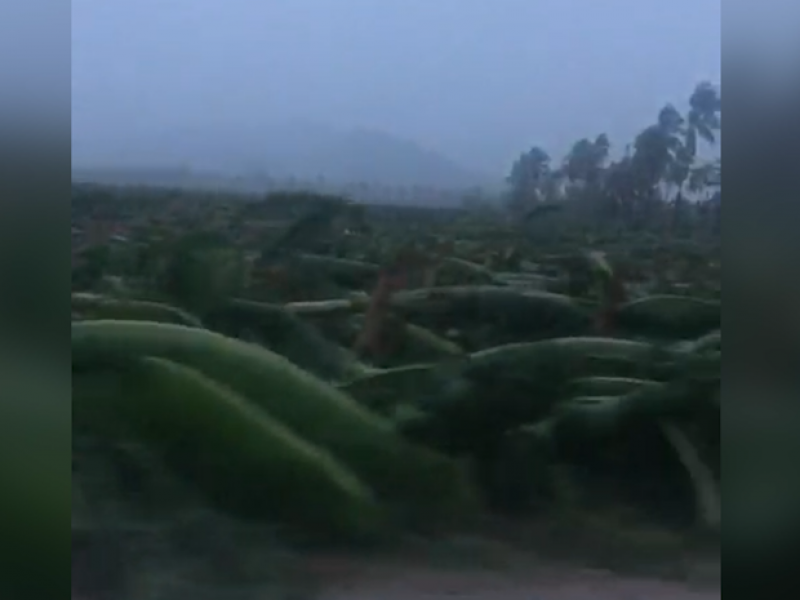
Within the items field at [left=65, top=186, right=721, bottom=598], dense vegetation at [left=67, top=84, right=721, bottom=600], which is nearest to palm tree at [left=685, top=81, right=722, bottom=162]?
dense vegetation at [left=67, top=84, right=721, bottom=600]

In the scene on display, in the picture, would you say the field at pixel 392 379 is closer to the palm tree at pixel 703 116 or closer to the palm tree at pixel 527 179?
the palm tree at pixel 527 179

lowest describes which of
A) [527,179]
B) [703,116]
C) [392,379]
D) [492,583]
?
[492,583]

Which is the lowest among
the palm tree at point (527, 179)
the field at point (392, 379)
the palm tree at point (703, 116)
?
the field at point (392, 379)

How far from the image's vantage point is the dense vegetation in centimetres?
234

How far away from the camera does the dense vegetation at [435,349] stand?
2.34m

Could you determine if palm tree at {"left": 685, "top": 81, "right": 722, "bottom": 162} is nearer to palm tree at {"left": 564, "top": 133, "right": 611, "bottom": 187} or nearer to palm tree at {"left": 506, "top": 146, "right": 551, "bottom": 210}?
palm tree at {"left": 564, "top": 133, "right": 611, "bottom": 187}

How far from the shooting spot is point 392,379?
2.37m

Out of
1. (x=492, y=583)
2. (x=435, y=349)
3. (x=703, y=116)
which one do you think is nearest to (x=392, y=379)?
(x=435, y=349)

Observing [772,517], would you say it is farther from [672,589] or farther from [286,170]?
[286,170]

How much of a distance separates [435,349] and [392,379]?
0.12 metres

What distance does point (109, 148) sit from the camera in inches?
90.8

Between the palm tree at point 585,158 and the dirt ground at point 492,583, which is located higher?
the palm tree at point 585,158

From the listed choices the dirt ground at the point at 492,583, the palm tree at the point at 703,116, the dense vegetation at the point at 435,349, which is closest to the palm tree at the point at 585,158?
the dense vegetation at the point at 435,349

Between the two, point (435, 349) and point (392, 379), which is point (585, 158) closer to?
point (435, 349)
